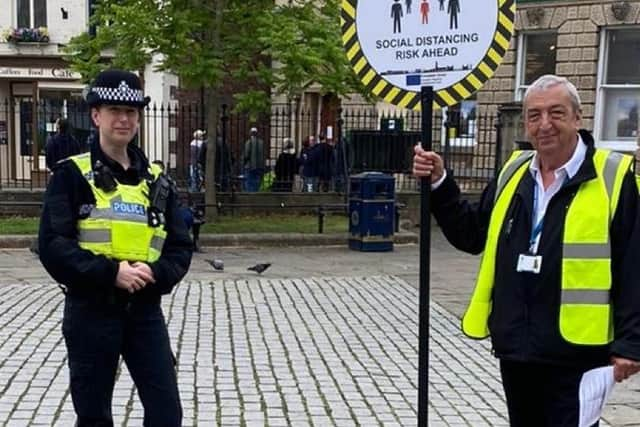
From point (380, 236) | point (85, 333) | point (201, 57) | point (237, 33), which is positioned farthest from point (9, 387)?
point (237, 33)

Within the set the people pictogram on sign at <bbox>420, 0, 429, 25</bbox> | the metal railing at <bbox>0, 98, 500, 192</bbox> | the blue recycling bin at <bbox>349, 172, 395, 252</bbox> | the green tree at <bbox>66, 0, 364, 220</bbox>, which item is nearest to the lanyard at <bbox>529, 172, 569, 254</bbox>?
the people pictogram on sign at <bbox>420, 0, 429, 25</bbox>

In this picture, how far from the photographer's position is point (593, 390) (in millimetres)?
3031

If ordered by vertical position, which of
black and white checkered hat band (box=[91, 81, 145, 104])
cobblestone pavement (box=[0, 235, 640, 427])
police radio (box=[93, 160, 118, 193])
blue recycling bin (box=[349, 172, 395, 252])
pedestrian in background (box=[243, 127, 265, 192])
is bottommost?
cobblestone pavement (box=[0, 235, 640, 427])

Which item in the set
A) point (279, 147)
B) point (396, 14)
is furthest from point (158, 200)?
point (279, 147)

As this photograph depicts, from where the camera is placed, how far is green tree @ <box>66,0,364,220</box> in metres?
13.5

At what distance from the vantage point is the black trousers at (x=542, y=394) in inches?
121

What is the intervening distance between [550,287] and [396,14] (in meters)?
1.42

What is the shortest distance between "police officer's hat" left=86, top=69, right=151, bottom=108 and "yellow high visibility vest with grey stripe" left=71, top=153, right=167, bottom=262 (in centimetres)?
26

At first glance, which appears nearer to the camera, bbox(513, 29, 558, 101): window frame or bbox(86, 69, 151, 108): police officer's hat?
bbox(86, 69, 151, 108): police officer's hat

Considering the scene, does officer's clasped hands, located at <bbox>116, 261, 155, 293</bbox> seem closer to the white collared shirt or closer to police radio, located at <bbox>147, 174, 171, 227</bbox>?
police radio, located at <bbox>147, 174, 171, 227</bbox>

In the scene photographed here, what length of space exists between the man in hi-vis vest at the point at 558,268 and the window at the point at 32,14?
2453 cm

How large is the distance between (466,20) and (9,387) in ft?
13.3

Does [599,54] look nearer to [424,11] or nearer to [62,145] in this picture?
[62,145]

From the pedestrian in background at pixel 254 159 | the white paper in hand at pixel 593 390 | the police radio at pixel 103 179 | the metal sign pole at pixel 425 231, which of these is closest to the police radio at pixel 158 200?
the police radio at pixel 103 179
